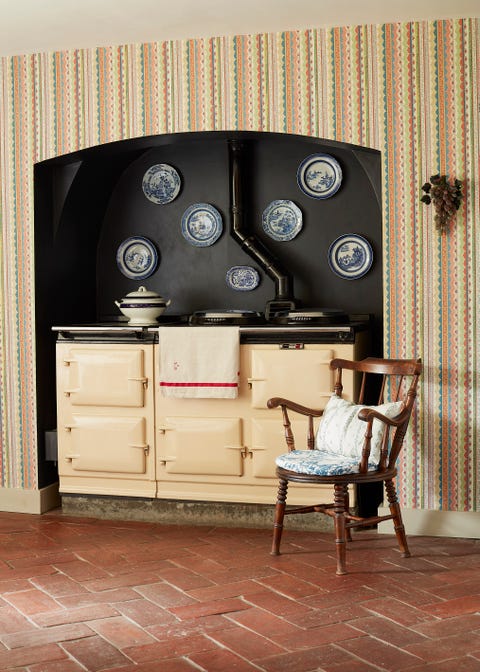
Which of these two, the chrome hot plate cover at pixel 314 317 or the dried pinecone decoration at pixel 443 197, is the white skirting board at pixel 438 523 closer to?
the chrome hot plate cover at pixel 314 317

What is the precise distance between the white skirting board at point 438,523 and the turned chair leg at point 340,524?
0.70m

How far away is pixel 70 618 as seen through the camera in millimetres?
3283

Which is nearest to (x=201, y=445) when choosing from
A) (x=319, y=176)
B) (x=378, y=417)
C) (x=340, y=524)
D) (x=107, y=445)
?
(x=107, y=445)

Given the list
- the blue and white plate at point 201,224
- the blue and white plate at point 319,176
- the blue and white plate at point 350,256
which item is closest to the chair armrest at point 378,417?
the blue and white plate at point 350,256

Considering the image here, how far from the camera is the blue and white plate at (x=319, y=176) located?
4.99 m

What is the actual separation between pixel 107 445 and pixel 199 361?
70 cm

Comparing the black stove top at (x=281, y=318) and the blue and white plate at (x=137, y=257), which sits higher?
the blue and white plate at (x=137, y=257)

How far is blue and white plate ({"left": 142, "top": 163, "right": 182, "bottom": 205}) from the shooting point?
530cm

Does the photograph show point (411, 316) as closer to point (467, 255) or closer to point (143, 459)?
point (467, 255)

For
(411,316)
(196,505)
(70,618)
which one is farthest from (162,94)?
(70,618)

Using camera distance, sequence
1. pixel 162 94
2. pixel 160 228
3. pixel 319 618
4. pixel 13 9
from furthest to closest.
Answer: pixel 160 228 < pixel 162 94 < pixel 13 9 < pixel 319 618

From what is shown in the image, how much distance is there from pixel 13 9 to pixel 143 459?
7.40ft

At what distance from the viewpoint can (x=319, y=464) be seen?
3783 millimetres

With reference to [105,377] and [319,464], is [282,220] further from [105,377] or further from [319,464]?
[319,464]
